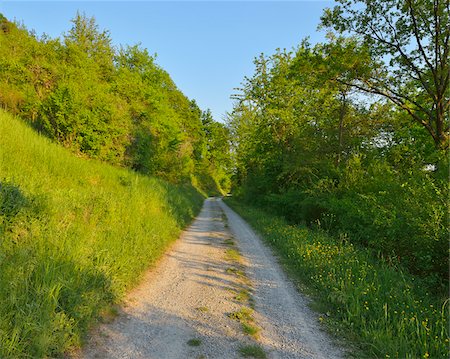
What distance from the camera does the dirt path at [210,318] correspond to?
142 inches

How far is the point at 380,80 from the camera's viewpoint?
1207 cm

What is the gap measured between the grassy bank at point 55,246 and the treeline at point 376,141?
22.0 feet

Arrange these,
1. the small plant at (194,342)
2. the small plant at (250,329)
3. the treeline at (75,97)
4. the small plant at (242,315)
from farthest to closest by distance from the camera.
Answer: the treeline at (75,97) < the small plant at (242,315) < the small plant at (250,329) < the small plant at (194,342)

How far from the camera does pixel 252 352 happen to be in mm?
3578

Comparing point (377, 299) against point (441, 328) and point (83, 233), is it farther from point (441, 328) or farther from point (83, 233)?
point (83, 233)

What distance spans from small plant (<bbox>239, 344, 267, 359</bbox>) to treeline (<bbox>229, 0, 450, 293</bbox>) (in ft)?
14.6

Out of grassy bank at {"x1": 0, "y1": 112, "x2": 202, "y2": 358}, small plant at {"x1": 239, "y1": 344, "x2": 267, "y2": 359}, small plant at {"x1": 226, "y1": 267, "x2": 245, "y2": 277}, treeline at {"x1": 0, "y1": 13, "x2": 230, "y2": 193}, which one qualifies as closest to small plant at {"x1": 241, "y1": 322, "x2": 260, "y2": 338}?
small plant at {"x1": 239, "y1": 344, "x2": 267, "y2": 359}

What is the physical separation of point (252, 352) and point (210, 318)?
1086 mm

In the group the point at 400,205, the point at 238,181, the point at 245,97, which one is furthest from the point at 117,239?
the point at 238,181

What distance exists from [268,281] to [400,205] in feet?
14.6

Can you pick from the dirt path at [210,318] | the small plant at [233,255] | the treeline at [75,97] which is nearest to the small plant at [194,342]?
the dirt path at [210,318]

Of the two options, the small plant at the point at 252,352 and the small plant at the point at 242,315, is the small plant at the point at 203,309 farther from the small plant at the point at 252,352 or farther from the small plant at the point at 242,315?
the small plant at the point at 252,352

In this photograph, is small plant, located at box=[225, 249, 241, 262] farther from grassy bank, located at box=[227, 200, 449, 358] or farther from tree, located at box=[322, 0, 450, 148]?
tree, located at box=[322, 0, 450, 148]

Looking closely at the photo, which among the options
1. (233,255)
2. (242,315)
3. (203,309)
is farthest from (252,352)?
(233,255)
